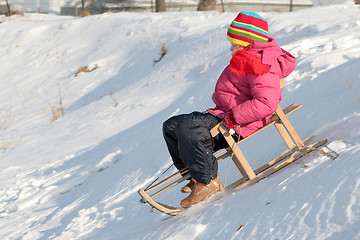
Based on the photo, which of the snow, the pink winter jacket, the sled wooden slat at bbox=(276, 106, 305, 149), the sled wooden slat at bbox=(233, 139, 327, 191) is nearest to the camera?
the snow

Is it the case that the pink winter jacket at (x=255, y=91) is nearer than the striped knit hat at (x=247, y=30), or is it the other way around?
the pink winter jacket at (x=255, y=91)

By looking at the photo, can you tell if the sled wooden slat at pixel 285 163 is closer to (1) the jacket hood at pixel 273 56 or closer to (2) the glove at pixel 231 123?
(2) the glove at pixel 231 123

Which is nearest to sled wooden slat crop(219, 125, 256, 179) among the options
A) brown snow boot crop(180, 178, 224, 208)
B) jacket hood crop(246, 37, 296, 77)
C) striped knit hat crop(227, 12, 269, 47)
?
brown snow boot crop(180, 178, 224, 208)

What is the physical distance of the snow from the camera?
8.97 ft

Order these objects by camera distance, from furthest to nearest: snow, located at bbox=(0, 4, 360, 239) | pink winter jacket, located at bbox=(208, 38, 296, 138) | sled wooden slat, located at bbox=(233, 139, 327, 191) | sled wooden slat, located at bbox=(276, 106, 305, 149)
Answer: sled wooden slat, located at bbox=(276, 106, 305, 149) → sled wooden slat, located at bbox=(233, 139, 327, 191) → pink winter jacket, located at bbox=(208, 38, 296, 138) → snow, located at bbox=(0, 4, 360, 239)

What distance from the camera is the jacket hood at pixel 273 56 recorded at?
10.8 ft

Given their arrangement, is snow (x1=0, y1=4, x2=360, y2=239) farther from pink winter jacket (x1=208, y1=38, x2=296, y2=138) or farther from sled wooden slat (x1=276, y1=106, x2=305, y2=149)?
pink winter jacket (x1=208, y1=38, x2=296, y2=138)

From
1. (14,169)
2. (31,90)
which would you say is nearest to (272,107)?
(14,169)

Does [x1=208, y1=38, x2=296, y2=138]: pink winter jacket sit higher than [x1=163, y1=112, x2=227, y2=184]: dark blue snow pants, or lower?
higher

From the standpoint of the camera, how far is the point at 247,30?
3.41m

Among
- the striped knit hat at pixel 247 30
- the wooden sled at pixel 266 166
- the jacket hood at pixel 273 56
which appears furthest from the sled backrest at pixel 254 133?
the striped knit hat at pixel 247 30

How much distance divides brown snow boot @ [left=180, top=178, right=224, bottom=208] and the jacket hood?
0.87 m

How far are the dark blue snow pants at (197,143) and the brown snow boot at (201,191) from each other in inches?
1.6

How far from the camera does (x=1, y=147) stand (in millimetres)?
7934
